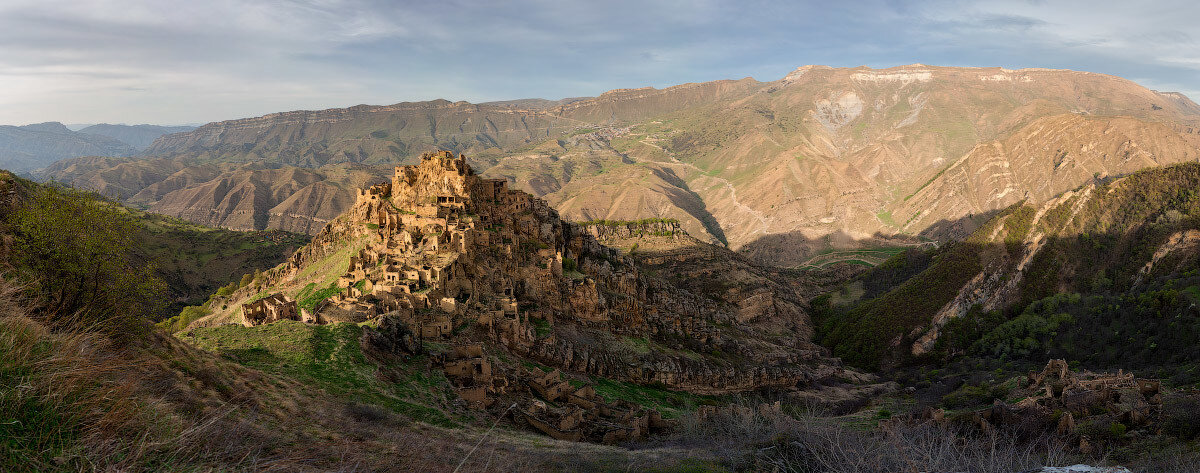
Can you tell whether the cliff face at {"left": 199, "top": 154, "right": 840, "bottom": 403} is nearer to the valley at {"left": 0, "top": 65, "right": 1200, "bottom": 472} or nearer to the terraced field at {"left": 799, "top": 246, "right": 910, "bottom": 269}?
the valley at {"left": 0, "top": 65, "right": 1200, "bottom": 472}

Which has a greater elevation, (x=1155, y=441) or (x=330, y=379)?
(x=330, y=379)

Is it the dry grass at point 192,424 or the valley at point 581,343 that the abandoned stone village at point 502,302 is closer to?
the valley at point 581,343

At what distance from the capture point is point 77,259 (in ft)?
47.2

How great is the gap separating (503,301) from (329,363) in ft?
60.2

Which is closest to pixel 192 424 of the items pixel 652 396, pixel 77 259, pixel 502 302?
pixel 77 259

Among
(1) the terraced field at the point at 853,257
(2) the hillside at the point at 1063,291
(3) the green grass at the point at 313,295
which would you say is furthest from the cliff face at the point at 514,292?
(1) the terraced field at the point at 853,257

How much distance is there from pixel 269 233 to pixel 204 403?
148m

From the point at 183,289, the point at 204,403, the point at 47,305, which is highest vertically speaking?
the point at 47,305

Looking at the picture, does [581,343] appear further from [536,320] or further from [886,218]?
[886,218]

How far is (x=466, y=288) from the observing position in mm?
41562

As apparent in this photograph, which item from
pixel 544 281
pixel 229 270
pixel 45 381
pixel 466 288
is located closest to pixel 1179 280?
pixel 544 281

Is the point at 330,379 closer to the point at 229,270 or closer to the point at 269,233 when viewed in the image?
the point at 229,270

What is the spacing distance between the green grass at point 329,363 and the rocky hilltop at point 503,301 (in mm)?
1584

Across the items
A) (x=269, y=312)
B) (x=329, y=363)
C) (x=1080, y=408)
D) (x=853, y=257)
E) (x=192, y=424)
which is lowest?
(x=853, y=257)
